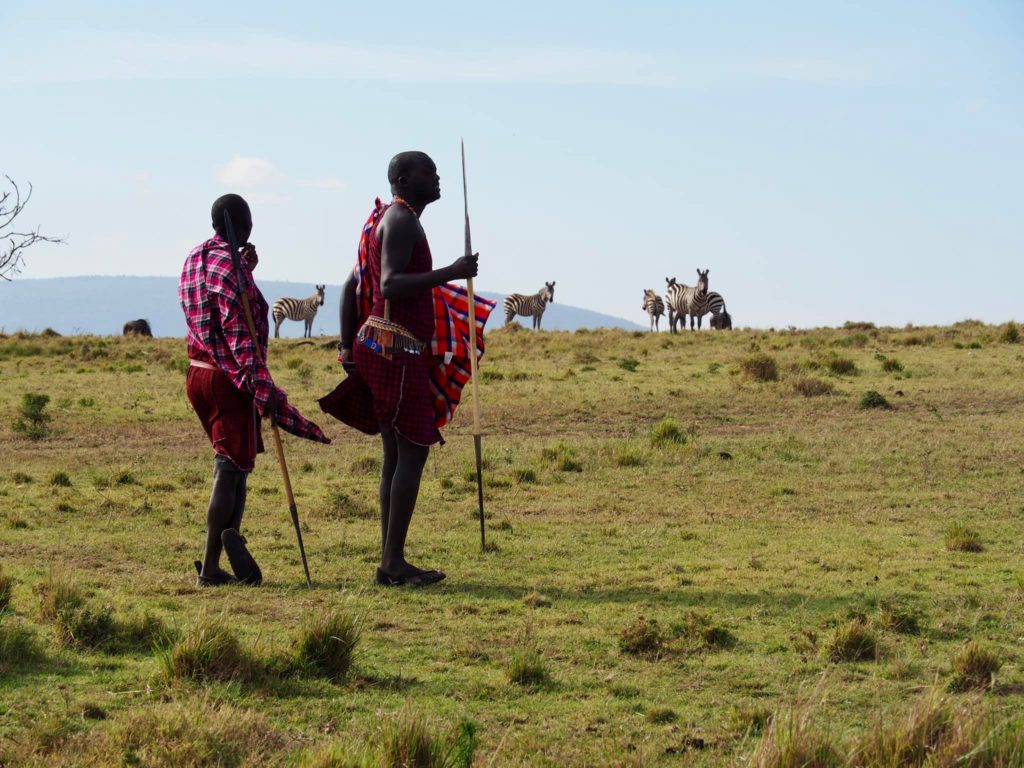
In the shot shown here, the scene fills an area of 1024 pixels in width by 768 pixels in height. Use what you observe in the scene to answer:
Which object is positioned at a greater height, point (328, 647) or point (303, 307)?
point (303, 307)

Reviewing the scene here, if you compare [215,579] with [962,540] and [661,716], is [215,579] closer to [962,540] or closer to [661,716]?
[661,716]

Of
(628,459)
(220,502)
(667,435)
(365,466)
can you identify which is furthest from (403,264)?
(667,435)

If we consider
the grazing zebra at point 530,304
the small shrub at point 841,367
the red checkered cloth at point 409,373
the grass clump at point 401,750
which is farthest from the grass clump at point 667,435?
the grazing zebra at point 530,304

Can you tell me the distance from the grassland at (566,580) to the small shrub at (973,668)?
1 centimetres

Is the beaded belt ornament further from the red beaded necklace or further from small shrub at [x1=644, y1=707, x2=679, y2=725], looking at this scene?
small shrub at [x1=644, y1=707, x2=679, y2=725]

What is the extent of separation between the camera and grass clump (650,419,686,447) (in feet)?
48.4

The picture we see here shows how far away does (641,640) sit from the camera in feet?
21.6

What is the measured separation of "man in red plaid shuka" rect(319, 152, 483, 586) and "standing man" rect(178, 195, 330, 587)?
0.52 meters

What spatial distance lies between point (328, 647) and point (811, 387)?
14537mm

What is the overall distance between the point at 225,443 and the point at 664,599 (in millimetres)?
2758

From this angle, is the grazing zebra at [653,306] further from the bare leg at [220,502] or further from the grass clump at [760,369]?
the bare leg at [220,502]

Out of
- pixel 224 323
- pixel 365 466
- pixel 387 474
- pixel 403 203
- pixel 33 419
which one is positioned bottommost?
pixel 365 466

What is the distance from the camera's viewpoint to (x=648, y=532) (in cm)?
1030

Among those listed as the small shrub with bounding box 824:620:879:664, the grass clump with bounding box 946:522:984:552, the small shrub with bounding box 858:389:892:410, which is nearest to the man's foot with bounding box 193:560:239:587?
the small shrub with bounding box 824:620:879:664
